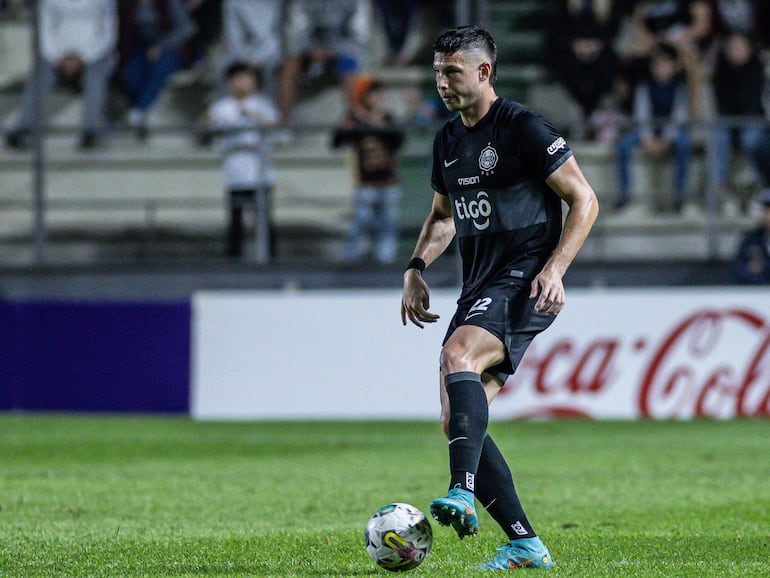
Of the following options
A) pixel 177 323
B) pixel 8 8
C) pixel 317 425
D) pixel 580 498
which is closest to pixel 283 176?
pixel 177 323

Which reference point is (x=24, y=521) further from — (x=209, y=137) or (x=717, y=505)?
(x=209, y=137)

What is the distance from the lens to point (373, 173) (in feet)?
52.1

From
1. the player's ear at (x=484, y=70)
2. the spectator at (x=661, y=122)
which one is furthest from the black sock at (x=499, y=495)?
the spectator at (x=661, y=122)

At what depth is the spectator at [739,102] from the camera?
52.1ft

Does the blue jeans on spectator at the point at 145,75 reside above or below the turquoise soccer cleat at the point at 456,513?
above

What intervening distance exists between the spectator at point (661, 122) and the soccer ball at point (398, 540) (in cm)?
1091

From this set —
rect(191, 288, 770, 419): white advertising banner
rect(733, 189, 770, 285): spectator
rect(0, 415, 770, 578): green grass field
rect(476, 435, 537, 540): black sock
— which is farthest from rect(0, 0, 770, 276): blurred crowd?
rect(476, 435, 537, 540): black sock

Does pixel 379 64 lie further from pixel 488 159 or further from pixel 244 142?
pixel 488 159

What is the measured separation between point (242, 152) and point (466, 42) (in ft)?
35.4

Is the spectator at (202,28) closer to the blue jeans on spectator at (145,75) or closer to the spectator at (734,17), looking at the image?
the blue jeans on spectator at (145,75)

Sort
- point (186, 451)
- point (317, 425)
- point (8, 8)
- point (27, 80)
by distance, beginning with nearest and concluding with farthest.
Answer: point (186, 451) < point (317, 425) < point (27, 80) < point (8, 8)

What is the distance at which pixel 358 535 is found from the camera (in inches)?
264

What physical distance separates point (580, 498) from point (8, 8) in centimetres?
1473

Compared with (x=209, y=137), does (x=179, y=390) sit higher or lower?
lower
